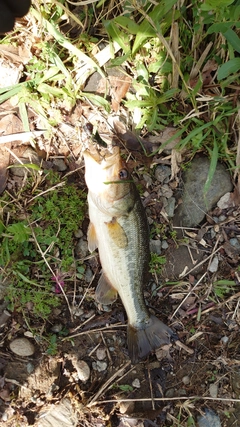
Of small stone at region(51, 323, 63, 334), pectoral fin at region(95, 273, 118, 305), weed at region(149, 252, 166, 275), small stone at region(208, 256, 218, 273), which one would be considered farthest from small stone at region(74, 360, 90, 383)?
small stone at region(208, 256, 218, 273)

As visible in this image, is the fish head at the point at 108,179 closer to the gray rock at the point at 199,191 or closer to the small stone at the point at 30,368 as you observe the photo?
the gray rock at the point at 199,191

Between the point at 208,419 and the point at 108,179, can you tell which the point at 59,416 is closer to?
the point at 208,419

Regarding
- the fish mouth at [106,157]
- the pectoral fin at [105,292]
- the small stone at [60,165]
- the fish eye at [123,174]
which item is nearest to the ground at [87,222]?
the small stone at [60,165]

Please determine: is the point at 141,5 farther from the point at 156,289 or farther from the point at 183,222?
the point at 156,289

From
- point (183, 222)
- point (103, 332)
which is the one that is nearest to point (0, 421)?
point (103, 332)

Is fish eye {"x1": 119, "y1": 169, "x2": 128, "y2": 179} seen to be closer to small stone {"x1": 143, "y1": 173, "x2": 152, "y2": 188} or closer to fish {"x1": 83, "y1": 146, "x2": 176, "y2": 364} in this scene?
fish {"x1": 83, "y1": 146, "x2": 176, "y2": 364}

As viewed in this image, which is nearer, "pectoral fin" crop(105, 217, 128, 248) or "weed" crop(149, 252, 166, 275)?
"pectoral fin" crop(105, 217, 128, 248)
